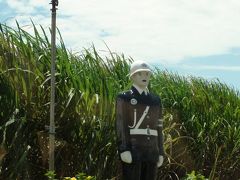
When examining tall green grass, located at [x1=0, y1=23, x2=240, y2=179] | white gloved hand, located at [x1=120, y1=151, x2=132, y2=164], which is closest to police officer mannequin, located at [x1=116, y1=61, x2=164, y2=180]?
white gloved hand, located at [x1=120, y1=151, x2=132, y2=164]

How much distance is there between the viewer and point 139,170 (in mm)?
5281

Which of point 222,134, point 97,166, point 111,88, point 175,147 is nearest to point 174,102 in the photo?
point 222,134

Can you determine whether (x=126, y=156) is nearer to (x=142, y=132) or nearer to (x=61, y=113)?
(x=142, y=132)

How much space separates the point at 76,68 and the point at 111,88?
15.3 inches

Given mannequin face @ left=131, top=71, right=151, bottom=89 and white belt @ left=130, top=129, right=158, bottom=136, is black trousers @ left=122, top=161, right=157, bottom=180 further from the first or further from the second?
mannequin face @ left=131, top=71, right=151, bottom=89

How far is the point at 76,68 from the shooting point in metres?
6.30

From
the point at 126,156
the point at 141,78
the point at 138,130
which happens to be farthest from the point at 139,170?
the point at 141,78

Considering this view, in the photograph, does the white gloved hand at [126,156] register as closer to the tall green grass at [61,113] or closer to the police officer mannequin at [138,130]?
the police officer mannequin at [138,130]

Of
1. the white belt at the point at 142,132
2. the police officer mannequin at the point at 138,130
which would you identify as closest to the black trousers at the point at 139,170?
the police officer mannequin at the point at 138,130

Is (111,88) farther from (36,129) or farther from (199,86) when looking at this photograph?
(199,86)

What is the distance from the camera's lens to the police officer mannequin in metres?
5.23

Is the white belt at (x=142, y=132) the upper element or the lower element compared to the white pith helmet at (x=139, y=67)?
lower

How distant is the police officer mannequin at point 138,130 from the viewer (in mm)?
5230

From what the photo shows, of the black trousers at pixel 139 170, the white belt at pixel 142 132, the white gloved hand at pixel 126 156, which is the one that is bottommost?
the black trousers at pixel 139 170
